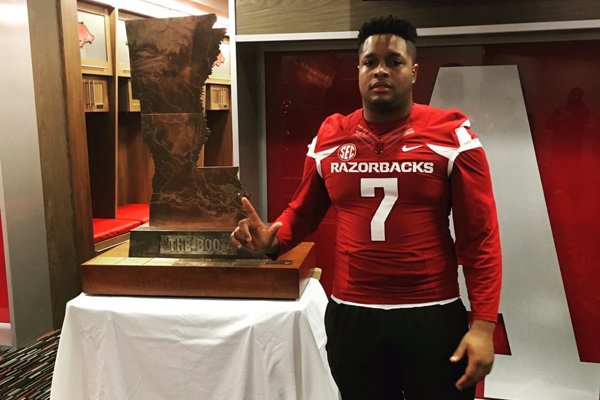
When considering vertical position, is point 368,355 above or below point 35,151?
below

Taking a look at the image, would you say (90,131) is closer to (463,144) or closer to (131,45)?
(131,45)

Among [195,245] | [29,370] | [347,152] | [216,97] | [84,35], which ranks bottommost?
[29,370]

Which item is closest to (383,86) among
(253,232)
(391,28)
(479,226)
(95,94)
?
(391,28)

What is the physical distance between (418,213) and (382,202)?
0.28ft

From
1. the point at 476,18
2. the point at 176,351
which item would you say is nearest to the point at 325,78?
the point at 476,18

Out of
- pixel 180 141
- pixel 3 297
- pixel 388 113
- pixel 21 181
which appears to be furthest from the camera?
pixel 3 297

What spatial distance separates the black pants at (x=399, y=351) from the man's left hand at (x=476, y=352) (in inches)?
1.8

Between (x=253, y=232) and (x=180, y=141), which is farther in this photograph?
(x=180, y=141)

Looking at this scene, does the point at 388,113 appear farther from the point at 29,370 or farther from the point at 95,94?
the point at 95,94

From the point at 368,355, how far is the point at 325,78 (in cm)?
139

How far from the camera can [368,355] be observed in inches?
51.4

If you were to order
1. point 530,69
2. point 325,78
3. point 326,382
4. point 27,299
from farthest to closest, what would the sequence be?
1. point 27,299
2. point 325,78
3. point 530,69
4. point 326,382

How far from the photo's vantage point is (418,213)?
129 centimetres

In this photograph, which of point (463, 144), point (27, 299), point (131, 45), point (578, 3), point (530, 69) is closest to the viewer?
point (463, 144)
